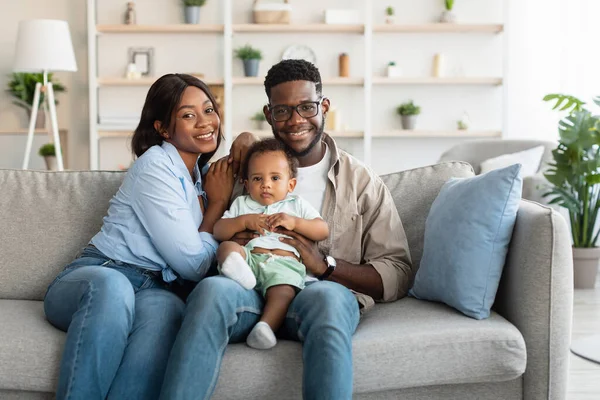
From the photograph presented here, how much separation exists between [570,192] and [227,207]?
9.77ft

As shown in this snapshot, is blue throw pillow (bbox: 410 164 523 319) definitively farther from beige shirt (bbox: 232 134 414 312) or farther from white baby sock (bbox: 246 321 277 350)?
white baby sock (bbox: 246 321 277 350)

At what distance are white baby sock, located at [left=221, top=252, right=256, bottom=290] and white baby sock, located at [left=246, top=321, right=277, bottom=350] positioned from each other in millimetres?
136

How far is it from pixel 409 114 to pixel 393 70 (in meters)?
0.39

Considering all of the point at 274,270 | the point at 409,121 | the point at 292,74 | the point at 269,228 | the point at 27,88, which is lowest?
the point at 274,270

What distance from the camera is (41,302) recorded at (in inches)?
94.6

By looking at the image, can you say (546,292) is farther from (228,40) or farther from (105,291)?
(228,40)

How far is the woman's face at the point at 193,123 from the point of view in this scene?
2309mm

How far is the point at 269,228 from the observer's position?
2.16 m

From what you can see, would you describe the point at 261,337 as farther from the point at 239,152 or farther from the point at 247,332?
the point at 239,152

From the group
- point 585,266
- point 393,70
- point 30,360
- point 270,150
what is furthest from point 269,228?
point 393,70

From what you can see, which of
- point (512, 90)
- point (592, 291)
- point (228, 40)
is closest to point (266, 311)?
point (592, 291)

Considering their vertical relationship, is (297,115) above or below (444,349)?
above

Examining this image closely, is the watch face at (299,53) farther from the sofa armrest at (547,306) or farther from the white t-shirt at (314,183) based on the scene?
the sofa armrest at (547,306)

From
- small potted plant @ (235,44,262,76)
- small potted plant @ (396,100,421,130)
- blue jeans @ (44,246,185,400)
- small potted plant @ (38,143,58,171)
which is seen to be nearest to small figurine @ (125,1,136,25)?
small potted plant @ (235,44,262,76)
